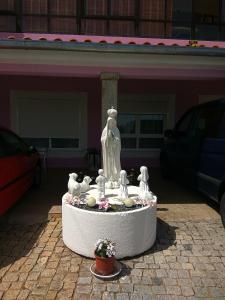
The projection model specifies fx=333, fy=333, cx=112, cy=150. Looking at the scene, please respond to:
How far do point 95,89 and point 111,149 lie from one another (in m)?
5.33

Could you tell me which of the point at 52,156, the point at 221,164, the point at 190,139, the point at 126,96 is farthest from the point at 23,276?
the point at 126,96

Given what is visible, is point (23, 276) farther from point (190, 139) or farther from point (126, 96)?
point (126, 96)

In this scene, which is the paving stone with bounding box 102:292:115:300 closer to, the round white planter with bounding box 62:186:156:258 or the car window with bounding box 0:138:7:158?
the round white planter with bounding box 62:186:156:258

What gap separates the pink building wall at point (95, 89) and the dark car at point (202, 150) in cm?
251

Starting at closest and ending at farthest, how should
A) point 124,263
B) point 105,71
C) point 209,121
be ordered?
point 124,263 < point 105,71 < point 209,121

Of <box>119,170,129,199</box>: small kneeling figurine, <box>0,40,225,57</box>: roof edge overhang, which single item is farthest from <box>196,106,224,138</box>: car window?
<box>119,170,129,199</box>: small kneeling figurine

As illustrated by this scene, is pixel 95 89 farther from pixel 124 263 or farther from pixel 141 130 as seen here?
pixel 124 263

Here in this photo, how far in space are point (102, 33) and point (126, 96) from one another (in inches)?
81.4

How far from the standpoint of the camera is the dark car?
5.23 m

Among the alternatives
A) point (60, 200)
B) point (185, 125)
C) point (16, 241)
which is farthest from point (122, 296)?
point (185, 125)

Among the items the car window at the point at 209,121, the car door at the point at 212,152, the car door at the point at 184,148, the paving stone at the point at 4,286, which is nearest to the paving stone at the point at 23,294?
the paving stone at the point at 4,286

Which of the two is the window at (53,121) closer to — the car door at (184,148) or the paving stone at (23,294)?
the car door at (184,148)

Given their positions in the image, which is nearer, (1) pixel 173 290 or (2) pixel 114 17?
(1) pixel 173 290

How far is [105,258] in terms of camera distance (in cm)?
355
